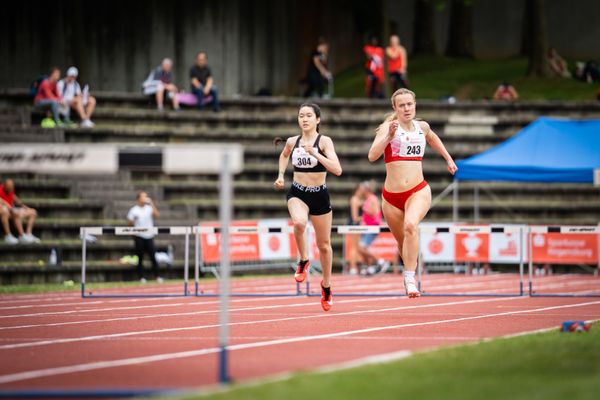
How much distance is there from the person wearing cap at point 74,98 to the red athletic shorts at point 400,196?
17326mm

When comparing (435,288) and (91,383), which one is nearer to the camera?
(91,383)

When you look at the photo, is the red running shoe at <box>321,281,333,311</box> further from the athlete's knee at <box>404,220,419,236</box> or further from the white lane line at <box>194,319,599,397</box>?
the white lane line at <box>194,319,599,397</box>

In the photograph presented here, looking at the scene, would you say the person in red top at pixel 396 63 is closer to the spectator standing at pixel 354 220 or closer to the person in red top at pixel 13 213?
the spectator standing at pixel 354 220

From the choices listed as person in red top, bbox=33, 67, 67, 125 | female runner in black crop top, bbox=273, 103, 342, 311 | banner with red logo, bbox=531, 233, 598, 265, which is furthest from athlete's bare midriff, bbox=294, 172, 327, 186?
person in red top, bbox=33, 67, 67, 125

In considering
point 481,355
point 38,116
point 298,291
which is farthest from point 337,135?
point 481,355

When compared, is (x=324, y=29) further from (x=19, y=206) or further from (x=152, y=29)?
(x=19, y=206)

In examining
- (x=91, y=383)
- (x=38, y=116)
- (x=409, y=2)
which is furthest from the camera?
(x=409, y=2)

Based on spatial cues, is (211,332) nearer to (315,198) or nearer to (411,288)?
(411,288)

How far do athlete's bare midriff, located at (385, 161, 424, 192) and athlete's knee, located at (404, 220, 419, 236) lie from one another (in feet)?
1.33

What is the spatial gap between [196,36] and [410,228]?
28200 millimetres

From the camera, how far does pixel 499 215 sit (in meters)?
32.2

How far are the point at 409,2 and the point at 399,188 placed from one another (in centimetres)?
3687

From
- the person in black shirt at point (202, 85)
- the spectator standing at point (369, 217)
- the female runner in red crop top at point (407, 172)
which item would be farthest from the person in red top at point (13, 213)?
the female runner in red crop top at point (407, 172)

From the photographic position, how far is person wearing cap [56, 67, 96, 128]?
30.5 meters
